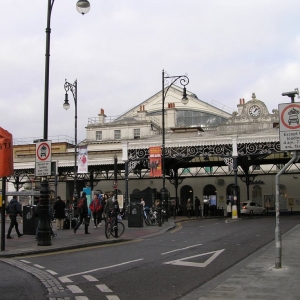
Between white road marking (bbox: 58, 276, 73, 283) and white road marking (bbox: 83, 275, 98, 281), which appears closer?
white road marking (bbox: 58, 276, 73, 283)

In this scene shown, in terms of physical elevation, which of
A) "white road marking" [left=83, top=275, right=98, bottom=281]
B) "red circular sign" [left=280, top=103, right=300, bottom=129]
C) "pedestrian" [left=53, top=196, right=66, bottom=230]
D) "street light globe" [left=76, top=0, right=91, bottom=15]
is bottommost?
"white road marking" [left=83, top=275, right=98, bottom=281]

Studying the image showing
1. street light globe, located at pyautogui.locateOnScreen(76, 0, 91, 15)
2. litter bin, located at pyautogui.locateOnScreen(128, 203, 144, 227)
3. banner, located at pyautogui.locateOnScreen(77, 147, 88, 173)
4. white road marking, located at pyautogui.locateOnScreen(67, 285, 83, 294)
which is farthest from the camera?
banner, located at pyautogui.locateOnScreen(77, 147, 88, 173)

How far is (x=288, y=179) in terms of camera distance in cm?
5150

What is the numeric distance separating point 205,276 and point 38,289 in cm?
340

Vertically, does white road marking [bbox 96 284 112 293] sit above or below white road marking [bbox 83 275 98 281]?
above

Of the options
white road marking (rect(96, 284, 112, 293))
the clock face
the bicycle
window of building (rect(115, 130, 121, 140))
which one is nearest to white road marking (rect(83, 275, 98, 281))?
white road marking (rect(96, 284, 112, 293))

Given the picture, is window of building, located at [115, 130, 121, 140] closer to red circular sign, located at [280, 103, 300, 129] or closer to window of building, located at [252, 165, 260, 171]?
window of building, located at [252, 165, 260, 171]

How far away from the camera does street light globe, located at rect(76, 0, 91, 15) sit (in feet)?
49.0

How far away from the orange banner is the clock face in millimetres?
44350

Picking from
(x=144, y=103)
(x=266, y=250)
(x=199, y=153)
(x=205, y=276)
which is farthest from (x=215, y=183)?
(x=205, y=276)

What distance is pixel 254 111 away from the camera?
180ft

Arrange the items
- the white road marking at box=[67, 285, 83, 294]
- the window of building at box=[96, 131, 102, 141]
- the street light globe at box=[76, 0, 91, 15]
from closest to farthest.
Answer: the white road marking at box=[67, 285, 83, 294] → the street light globe at box=[76, 0, 91, 15] → the window of building at box=[96, 131, 102, 141]

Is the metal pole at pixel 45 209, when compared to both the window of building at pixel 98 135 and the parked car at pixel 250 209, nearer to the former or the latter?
the parked car at pixel 250 209

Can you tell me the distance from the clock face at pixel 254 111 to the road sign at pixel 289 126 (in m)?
45.7
